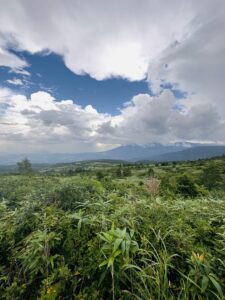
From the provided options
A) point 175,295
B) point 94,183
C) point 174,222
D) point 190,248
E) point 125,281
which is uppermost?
point 94,183

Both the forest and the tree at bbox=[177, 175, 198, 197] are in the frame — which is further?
the tree at bbox=[177, 175, 198, 197]

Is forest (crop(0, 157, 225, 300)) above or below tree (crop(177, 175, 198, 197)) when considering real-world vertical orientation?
above

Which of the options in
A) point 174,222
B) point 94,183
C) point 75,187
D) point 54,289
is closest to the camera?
point 54,289

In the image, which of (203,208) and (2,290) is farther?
(203,208)

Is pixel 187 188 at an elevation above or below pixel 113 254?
below

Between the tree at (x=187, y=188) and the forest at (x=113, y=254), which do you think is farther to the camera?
the tree at (x=187, y=188)

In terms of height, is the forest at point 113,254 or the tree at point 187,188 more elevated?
the forest at point 113,254

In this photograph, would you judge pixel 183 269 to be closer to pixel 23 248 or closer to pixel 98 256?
pixel 98 256

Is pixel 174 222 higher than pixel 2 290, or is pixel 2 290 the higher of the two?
pixel 174 222

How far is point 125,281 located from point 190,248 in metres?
1.01

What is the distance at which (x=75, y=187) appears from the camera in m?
4.75

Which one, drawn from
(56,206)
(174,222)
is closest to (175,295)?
(174,222)

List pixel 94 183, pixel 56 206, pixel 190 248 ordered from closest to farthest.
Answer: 1. pixel 190 248
2. pixel 56 206
3. pixel 94 183

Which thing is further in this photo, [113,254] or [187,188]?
[187,188]
